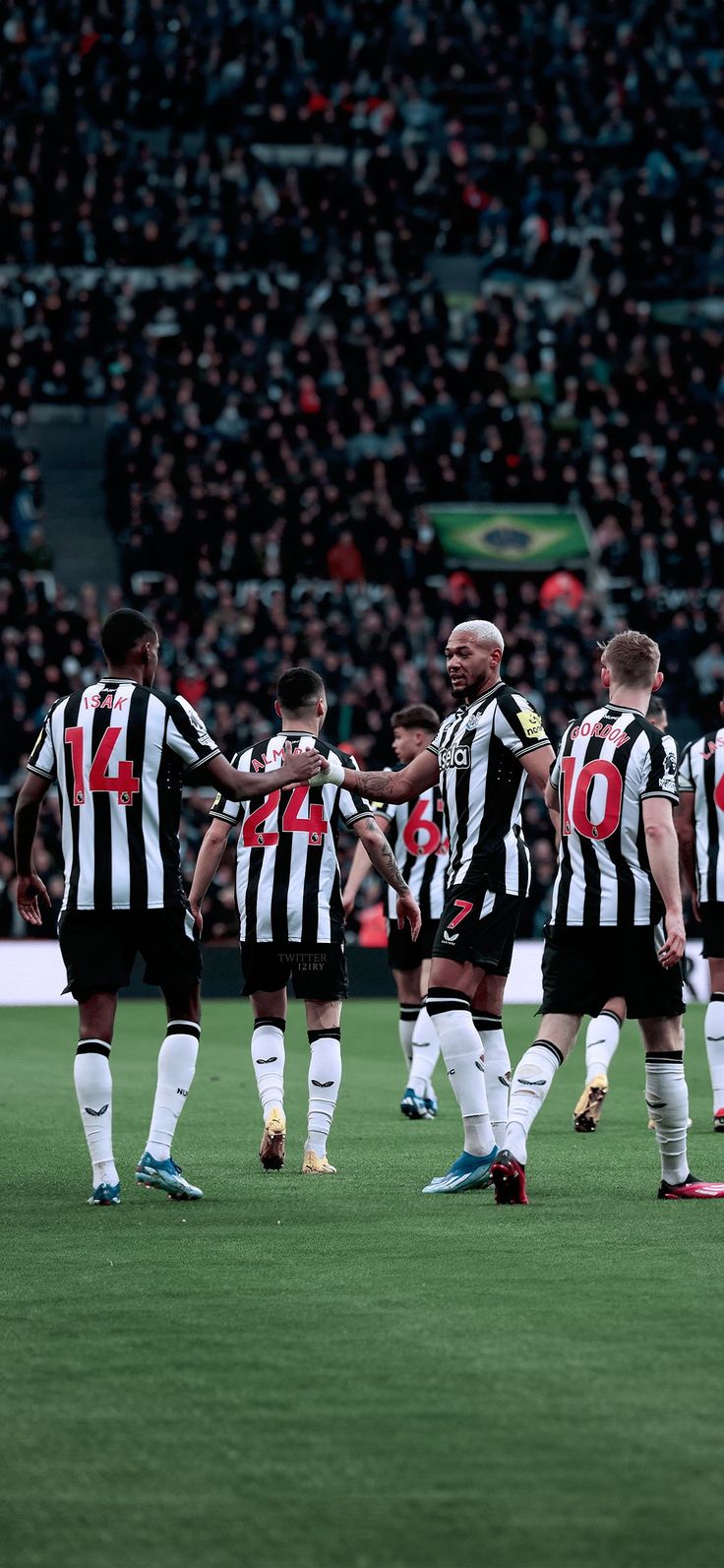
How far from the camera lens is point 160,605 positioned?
24.2 meters

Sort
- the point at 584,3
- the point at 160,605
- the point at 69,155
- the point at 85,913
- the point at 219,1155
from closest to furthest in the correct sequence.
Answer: the point at 85,913
the point at 219,1155
the point at 160,605
the point at 69,155
the point at 584,3

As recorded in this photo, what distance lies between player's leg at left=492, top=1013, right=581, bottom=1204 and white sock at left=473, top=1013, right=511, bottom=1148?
70 cm

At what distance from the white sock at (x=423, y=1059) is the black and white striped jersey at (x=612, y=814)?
11.4ft

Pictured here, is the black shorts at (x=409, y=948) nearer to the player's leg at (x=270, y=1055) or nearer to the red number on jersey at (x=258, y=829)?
the player's leg at (x=270, y=1055)

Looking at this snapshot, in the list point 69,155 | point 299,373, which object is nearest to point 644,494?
point 299,373

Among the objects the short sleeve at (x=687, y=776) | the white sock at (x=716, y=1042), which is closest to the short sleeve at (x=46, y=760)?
the white sock at (x=716, y=1042)

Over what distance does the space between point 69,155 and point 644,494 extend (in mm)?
9805

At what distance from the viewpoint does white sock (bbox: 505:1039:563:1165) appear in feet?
22.6

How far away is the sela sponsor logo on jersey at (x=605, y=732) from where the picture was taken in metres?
6.89

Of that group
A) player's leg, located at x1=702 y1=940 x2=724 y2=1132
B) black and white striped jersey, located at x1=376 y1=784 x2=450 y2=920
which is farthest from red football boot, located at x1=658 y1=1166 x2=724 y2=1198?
black and white striped jersey, located at x1=376 y1=784 x2=450 y2=920

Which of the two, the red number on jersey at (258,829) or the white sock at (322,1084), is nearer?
the white sock at (322,1084)

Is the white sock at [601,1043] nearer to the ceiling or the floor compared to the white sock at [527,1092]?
nearer to the floor

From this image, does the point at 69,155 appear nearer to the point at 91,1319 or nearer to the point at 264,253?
the point at 264,253

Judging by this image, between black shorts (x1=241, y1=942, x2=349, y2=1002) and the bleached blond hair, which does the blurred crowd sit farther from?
the bleached blond hair
